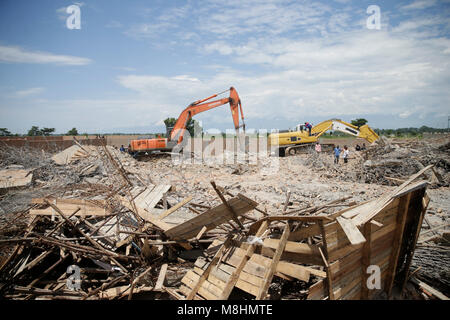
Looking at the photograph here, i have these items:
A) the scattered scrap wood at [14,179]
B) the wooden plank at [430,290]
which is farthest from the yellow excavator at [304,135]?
the wooden plank at [430,290]

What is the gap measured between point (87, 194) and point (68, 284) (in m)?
3.21

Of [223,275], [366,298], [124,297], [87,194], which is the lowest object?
[124,297]

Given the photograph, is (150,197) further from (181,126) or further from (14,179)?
(181,126)

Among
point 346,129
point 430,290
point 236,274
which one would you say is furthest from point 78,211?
point 346,129

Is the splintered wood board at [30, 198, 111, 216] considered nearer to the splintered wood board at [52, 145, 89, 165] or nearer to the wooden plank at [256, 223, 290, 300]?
the wooden plank at [256, 223, 290, 300]

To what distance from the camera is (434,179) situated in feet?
33.2

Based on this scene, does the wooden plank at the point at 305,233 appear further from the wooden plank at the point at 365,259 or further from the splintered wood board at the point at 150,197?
the splintered wood board at the point at 150,197

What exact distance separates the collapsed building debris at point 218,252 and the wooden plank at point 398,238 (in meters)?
0.01

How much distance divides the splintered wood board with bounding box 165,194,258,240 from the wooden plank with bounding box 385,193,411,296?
1.95 meters

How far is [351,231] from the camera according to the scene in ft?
8.28

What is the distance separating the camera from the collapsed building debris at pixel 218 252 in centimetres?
301

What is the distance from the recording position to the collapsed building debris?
301cm
